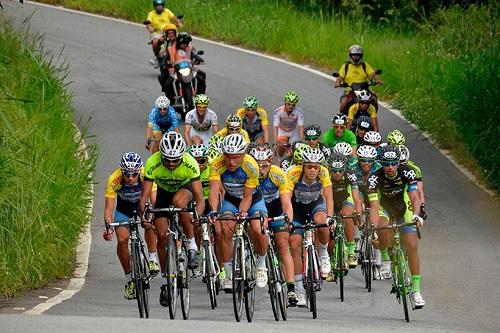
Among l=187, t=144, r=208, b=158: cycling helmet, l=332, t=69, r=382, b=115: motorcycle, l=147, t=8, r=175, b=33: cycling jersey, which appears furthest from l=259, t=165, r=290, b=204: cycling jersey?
l=147, t=8, r=175, b=33: cycling jersey

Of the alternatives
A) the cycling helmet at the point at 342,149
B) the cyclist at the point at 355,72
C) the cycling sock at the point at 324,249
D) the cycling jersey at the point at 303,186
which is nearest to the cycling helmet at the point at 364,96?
the cyclist at the point at 355,72

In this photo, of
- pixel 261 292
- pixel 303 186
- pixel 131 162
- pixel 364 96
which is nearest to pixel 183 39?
pixel 364 96

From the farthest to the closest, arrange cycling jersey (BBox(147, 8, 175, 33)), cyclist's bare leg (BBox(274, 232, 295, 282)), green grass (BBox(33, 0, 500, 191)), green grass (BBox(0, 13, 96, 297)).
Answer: cycling jersey (BBox(147, 8, 175, 33))
green grass (BBox(33, 0, 500, 191))
green grass (BBox(0, 13, 96, 297))
cyclist's bare leg (BBox(274, 232, 295, 282))

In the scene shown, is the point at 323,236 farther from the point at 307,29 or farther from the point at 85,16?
the point at 85,16

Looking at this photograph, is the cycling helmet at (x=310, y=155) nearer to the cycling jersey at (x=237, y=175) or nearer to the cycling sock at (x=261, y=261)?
the cycling jersey at (x=237, y=175)

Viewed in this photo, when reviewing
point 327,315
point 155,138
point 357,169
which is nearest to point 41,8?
point 155,138

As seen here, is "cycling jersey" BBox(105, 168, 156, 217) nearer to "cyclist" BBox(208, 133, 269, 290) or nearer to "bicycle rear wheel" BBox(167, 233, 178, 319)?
"cyclist" BBox(208, 133, 269, 290)

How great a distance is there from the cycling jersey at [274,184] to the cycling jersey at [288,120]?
7237 mm

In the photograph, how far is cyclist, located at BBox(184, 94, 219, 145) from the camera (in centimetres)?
2475

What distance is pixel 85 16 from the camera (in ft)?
144

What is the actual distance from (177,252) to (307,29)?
21753mm

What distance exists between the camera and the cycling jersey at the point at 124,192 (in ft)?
58.0

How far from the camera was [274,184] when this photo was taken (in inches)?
695

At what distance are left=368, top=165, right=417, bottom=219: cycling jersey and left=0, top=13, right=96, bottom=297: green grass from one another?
12.6 ft
